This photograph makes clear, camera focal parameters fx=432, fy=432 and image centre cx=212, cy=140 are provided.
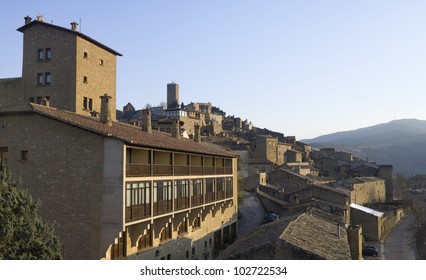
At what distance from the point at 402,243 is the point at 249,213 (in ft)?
51.3

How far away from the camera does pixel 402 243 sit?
4359 cm

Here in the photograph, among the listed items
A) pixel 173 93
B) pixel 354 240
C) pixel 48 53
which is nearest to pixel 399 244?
pixel 354 240

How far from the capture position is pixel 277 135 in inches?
4417

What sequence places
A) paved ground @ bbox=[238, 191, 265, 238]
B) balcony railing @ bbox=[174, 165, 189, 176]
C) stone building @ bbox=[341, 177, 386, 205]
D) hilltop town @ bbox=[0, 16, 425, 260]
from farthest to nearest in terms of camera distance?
stone building @ bbox=[341, 177, 386, 205] < paved ground @ bbox=[238, 191, 265, 238] < balcony railing @ bbox=[174, 165, 189, 176] < hilltop town @ bbox=[0, 16, 425, 260]

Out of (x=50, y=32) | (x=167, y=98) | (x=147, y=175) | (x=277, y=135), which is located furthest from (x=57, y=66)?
(x=167, y=98)

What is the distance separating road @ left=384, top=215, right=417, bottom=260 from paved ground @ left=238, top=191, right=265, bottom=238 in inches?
483

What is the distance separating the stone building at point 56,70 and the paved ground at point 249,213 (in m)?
17.8

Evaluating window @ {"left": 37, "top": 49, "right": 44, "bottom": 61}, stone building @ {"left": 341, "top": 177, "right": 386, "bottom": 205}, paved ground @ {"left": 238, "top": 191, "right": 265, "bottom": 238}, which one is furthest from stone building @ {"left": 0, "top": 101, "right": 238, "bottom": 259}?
stone building @ {"left": 341, "top": 177, "right": 386, "bottom": 205}

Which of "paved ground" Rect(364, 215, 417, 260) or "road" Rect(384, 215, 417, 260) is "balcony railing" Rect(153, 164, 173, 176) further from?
"road" Rect(384, 215, 417, 260)

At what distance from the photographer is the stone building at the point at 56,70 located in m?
33.4

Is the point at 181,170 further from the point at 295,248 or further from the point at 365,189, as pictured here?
the point at 365,189

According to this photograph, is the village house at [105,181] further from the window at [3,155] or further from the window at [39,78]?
the window at [39,78]

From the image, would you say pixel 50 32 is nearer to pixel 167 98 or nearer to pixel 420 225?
pixel 420 225

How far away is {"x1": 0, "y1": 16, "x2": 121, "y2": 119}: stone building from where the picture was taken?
3338 centimetres
